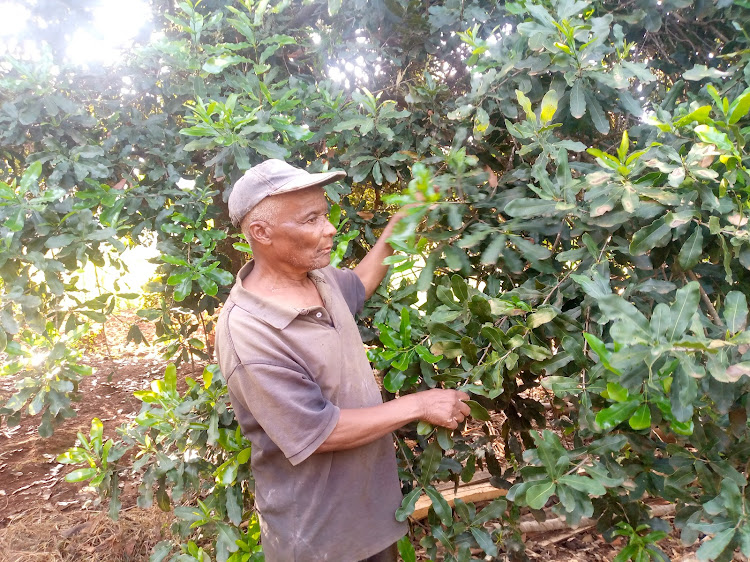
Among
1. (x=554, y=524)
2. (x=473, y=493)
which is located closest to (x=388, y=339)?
(x=473, y=493)

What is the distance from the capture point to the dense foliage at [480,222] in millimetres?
1486

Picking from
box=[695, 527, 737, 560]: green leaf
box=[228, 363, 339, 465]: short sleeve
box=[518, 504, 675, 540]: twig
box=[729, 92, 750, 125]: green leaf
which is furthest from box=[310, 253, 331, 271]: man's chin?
box=[518, 504, 675, 540]: twig

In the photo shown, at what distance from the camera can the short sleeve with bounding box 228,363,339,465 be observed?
1731 millimetres

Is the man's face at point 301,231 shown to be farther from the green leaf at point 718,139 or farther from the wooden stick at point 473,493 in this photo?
the wooden stick at point 473,493

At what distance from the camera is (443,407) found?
6.04 ft

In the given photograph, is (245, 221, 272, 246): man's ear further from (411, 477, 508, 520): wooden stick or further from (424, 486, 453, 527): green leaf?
(411, 477, 508, 520): wooden stick

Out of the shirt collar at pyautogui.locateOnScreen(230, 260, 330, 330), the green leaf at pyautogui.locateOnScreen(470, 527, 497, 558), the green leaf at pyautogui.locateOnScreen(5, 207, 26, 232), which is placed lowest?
the green leaf at pyautogui.locateOnScreen(470, 527, 497, 558)

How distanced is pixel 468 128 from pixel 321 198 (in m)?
0.72

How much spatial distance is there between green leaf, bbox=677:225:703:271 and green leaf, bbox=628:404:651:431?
0.45m

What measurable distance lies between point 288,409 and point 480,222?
905 mm

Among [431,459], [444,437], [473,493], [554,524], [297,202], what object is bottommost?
[554,524]

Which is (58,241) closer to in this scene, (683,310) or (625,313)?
(625,313)

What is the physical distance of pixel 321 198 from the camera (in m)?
1.93

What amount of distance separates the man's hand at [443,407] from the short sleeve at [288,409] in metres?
0.30
